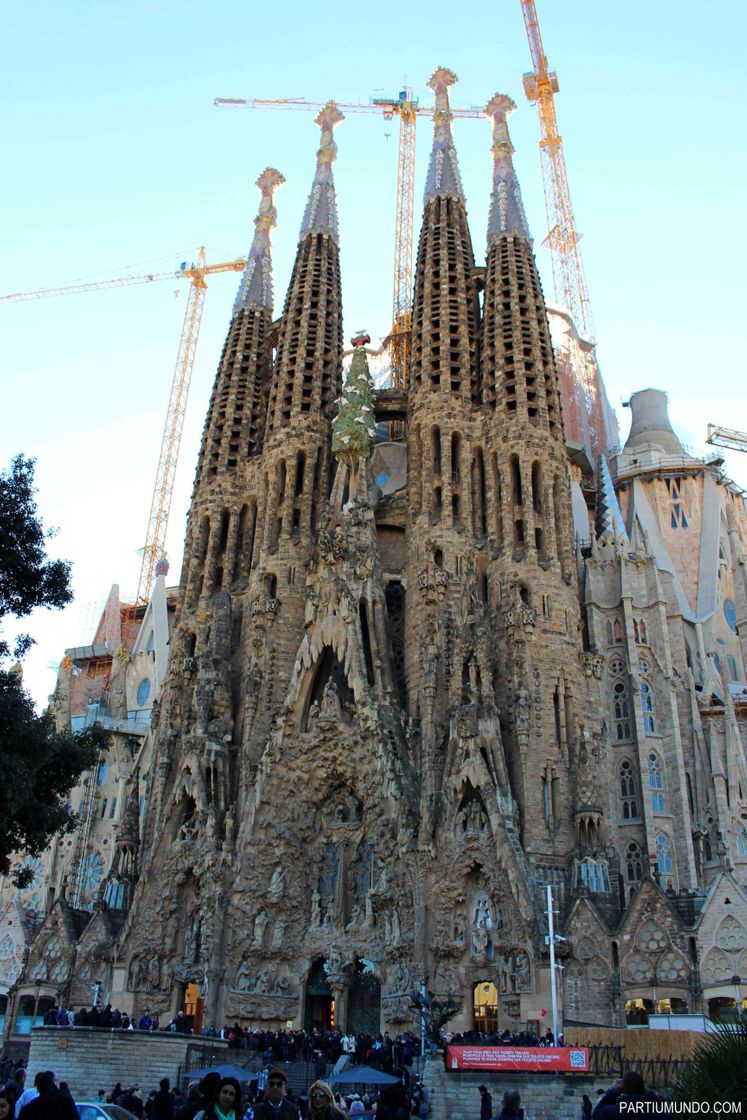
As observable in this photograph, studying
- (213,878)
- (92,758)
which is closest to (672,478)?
(213,878)

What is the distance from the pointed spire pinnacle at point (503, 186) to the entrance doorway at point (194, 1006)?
105ft

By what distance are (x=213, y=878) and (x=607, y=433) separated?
3310cm

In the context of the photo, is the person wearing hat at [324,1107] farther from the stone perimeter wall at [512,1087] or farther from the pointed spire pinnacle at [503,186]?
the pointed spire pinnacle at [503,186]

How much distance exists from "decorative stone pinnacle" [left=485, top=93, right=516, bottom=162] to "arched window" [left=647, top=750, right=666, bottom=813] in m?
28.9

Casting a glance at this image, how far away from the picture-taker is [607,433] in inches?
2153

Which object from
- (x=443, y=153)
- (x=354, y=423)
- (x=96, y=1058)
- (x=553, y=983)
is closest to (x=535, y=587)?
(x=354, y=423)

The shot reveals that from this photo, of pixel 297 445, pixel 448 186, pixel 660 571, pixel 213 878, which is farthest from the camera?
pixel 448 186

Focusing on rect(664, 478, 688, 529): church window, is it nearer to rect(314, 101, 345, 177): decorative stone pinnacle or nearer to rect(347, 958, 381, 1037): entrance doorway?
rect(314, 101, 345, 177): decorative stone pinnacle

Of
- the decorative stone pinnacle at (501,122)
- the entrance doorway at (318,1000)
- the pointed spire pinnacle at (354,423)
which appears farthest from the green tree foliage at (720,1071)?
the decorative stone pinnacle at (501,122)

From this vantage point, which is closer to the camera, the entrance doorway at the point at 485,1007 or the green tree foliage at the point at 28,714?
the green tree foliage at the point at 28,714

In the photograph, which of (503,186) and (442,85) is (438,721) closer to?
(503,186)

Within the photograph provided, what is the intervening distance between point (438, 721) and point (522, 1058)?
16.4 meters

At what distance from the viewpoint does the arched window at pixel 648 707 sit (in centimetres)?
3575

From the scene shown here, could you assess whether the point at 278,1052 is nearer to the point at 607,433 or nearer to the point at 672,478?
the point at 672,478
